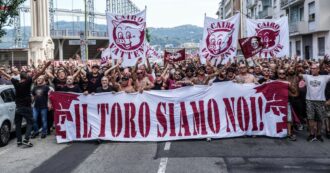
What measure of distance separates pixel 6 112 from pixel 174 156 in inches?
171

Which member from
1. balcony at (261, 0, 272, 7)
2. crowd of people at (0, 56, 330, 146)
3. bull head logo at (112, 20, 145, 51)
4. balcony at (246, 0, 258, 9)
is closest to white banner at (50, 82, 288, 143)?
crowd of people at (0, 56, 330, 146)

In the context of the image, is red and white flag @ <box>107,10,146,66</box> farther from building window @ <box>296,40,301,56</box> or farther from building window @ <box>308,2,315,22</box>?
building window @ <box>296,40,301,56</box>

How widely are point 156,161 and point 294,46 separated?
40759 mm

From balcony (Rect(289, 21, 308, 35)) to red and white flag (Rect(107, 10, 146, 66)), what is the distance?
31.5 metres

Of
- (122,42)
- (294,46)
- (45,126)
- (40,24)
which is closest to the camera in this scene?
(45,126)

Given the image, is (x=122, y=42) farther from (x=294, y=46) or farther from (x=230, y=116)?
(x=294, y=46)

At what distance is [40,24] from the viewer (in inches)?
1280

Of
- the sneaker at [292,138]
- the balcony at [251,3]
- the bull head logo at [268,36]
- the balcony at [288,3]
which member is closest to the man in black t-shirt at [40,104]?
the sneaker at [292,138]

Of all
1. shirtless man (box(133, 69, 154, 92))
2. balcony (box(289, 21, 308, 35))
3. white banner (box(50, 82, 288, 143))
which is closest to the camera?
white banner (box(50, 82, 288, 143))

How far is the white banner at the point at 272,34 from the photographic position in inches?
601

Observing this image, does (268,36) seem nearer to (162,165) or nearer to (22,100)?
(22,100)

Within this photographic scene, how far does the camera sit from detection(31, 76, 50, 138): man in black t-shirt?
459 inches

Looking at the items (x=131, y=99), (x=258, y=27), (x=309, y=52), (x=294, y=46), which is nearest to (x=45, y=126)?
(x=131, y=99)

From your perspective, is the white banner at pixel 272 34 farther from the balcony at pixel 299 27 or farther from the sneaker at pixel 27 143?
the balcony at pixel 299 27
